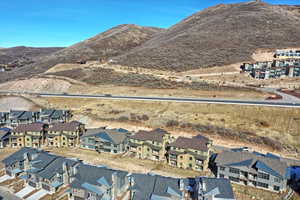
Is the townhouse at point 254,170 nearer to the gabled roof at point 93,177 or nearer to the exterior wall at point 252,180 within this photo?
the exterior wall at point 252,180

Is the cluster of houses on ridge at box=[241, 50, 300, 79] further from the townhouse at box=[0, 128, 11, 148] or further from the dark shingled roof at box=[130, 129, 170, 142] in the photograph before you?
the townhouse at box=[0, 128, 11, 148]

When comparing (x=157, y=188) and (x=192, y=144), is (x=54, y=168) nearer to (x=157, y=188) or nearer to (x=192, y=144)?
(x=157, y=188)

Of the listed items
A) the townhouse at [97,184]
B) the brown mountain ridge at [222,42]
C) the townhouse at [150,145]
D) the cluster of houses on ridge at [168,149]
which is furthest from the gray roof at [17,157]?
the brown mountain ridge at [222,42]

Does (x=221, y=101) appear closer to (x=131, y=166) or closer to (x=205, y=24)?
(x=131, y=166)

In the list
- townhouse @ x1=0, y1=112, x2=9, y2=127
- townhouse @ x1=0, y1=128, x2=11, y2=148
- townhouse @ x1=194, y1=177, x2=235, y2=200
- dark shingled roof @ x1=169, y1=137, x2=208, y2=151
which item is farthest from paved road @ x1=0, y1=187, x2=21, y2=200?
townhouse @ x1=0, y1=112, x2=9, y2=127

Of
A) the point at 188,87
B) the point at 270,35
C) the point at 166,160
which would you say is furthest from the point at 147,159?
the point at 270,35

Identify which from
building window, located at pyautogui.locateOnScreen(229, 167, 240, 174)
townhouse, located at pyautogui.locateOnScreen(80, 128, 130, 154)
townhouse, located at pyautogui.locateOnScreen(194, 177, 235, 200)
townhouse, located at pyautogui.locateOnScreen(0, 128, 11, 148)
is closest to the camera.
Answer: townhouse, located at pyautogui.locateOnScreen(194, 177, 235, 200)

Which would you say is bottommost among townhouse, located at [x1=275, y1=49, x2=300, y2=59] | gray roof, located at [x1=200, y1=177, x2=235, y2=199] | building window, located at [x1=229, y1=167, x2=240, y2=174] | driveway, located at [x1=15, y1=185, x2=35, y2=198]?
driveway, located at [x1=15, y1=185, x2=35, y2=198]
